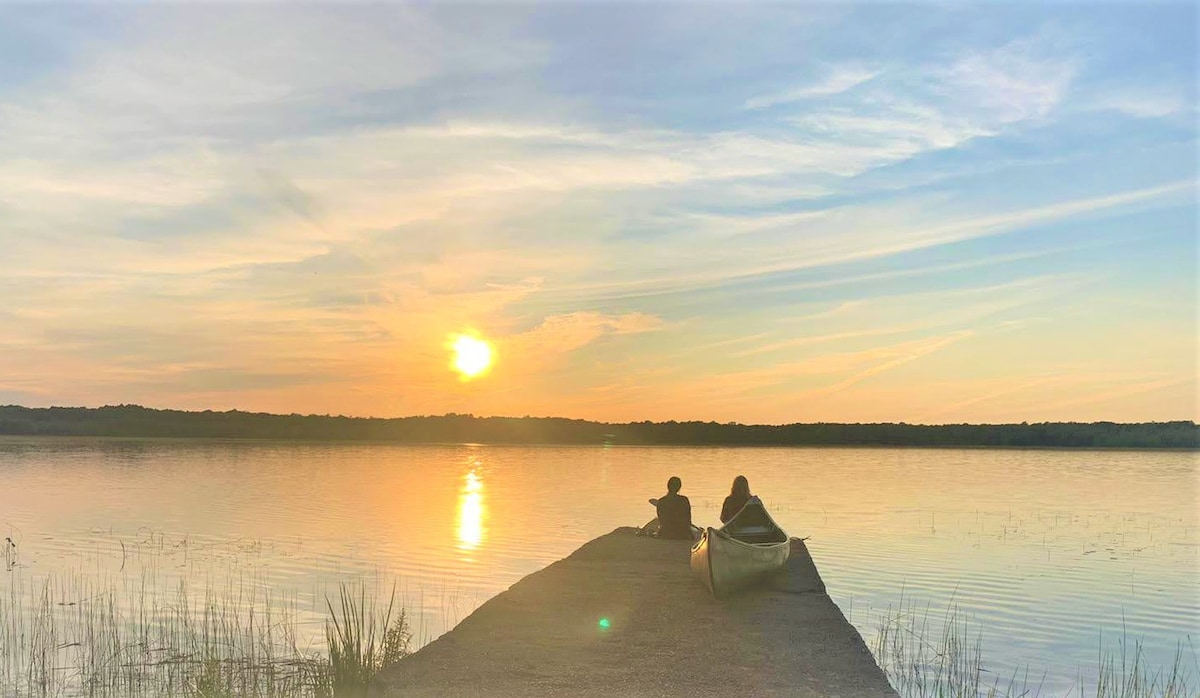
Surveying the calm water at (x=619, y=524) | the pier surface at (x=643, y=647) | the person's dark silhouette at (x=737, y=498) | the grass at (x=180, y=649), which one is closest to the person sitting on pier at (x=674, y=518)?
the calm water at (x=619, y=524)

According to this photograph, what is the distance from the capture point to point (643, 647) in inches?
469

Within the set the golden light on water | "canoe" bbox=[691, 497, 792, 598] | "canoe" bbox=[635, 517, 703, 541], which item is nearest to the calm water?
the golden light on water

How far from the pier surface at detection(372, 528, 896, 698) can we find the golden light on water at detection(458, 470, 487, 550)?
11597 mm

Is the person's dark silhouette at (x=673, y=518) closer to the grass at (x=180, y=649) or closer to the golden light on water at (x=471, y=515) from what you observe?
the golden light on water at (x=471, y=515)

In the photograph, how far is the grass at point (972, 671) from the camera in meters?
12.7

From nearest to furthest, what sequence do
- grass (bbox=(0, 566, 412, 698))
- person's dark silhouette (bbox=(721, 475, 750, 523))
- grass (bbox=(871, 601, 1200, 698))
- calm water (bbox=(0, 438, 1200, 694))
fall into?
grass (bbox=(0, 566, 412, 698)), grass (bbox=(871, 601, 1200, 698)), calm water (bbox=(0, 438, 1200, 694)), person's dark silhouette (bbox=(721, 475, 750, 523))

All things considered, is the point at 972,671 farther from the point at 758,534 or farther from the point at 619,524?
the point at 619,524

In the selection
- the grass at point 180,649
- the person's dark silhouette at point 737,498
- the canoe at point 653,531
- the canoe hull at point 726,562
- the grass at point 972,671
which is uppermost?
the person's dark silhouette at point 737,498

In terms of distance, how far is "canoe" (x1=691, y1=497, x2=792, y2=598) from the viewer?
1505 cm

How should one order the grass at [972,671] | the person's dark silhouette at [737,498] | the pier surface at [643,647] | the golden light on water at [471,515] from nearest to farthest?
the pier surface at [643,647]
the grass at [972,671]
the person's dark silhouette at [737,498]
the golden light on water at [471,515]

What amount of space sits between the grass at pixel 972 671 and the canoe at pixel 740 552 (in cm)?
207

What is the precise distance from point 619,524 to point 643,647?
839 inches

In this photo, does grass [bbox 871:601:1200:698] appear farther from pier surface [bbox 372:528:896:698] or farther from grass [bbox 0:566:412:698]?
grass [bbox 0:566:412:698]

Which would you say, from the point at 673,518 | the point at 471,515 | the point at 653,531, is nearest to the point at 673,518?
the point at 673,518
